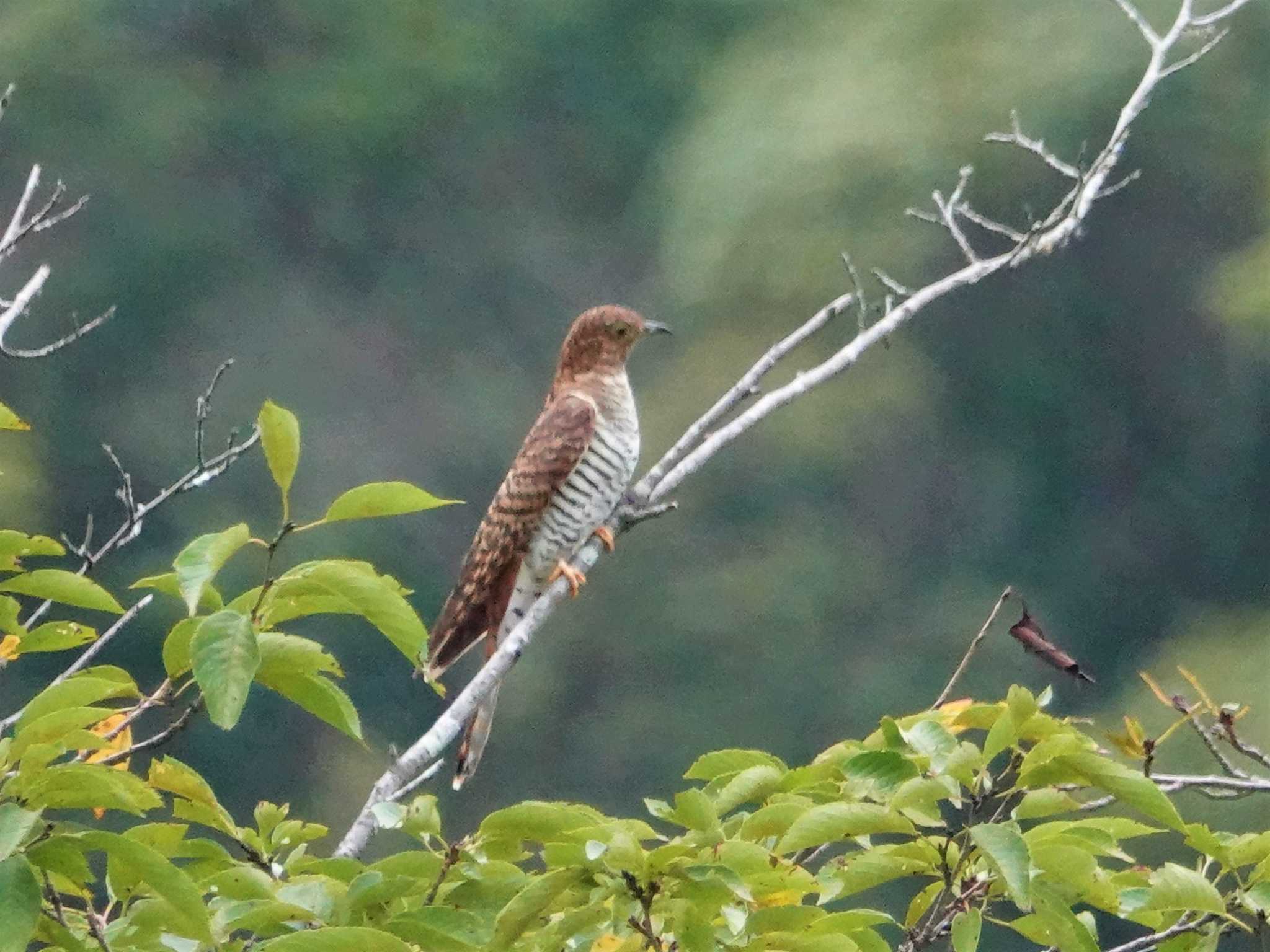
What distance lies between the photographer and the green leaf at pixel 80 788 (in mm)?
1187

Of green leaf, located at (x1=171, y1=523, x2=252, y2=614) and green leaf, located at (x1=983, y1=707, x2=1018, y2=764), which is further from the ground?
green leaf, located at (x1=983, y1=707, x2=1018, y2=764)

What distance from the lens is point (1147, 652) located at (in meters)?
10.3

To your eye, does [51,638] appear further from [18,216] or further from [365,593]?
[18,216]

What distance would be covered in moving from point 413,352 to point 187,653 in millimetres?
10549

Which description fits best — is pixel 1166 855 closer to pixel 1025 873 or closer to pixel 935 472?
pixel 935 472

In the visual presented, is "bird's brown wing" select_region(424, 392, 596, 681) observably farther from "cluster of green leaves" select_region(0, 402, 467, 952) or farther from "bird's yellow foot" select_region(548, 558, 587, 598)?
"cluster of green leaves" select_region(0, 402, 467, 952)

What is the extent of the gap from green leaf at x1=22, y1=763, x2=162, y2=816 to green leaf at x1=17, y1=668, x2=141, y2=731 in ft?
0.16

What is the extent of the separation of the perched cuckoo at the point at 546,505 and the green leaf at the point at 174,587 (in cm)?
171

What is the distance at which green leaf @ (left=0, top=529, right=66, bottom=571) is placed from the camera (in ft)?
4.72

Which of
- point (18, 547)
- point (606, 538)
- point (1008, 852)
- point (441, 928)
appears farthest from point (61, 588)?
point (606, 538)

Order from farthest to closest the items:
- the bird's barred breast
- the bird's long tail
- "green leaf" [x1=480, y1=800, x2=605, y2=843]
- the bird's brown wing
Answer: the bird's barred breast < the bird's brown wing < the bird's long tail < "green leaf" [x1=480, y1=800, x2=605, y2=843]

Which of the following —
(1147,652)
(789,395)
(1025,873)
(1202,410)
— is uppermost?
(1202,410)

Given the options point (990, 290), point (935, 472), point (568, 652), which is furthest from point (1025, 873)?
point (990, 290)

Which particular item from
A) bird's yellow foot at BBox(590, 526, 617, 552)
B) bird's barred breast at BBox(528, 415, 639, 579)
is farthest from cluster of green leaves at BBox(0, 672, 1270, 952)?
bird's barred breast at BBox(528, 415, 639, 579)
